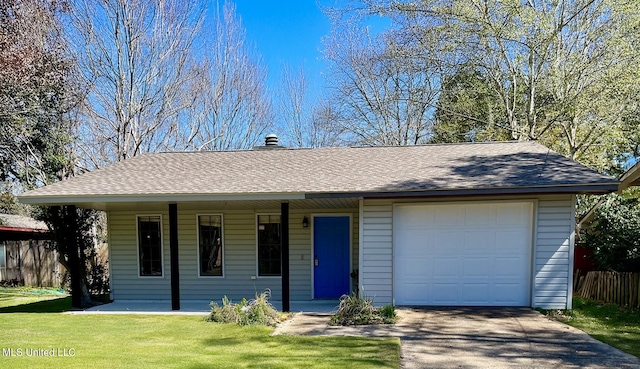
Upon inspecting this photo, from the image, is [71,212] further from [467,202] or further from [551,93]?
[551,93]

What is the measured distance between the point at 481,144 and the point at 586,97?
4.52 meters

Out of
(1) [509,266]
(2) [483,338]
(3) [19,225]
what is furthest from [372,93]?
(3) [19,225]

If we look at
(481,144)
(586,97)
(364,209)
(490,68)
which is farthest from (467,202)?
(490,68)

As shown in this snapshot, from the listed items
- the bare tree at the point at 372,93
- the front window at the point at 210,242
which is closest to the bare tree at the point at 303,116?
the bare tree at the point at 372,93

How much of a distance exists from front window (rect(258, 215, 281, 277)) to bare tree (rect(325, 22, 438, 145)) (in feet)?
34.9

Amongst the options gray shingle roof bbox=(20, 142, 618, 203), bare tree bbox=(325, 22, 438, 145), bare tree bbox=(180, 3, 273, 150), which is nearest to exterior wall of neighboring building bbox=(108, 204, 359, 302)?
gray shingle roof bbox=(20, 142, 618, 203)

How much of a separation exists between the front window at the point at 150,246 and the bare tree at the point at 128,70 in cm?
565

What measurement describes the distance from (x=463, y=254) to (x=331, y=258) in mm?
3087

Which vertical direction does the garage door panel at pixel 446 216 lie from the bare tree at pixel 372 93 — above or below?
below

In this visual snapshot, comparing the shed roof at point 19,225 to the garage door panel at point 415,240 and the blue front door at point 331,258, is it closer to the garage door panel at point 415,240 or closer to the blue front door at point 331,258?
the blue front door at point 331,258

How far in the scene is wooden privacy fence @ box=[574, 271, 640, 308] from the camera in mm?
7473

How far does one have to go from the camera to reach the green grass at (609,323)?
5.42m

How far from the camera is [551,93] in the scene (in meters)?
12.2

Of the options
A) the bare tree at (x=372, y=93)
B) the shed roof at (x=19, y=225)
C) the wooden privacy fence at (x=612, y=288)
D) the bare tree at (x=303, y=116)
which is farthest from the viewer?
the bare tree at (x=303, y=116)
